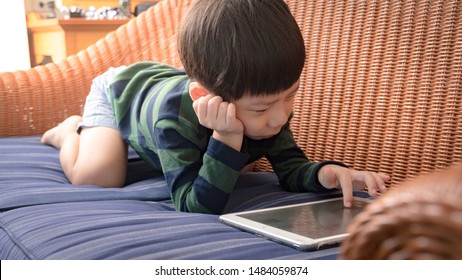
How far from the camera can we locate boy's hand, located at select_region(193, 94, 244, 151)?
92 cm

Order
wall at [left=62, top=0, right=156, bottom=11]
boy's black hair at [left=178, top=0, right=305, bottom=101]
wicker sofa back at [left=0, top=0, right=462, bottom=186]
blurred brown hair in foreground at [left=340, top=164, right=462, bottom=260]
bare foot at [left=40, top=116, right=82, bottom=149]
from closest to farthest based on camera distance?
blurred brown hair in foreground at [left=340, top=164, right=462, bottom=260]
boy's black hair at [left=178, top=0, right=305, bottom=101]
wicker sofa back at [left=0, top=0, right=462, bottom=186]
bare foot at [left=40, top=116, right=82, bottom=149]
wall at [left=62, top=0, right=156, bottom=11]

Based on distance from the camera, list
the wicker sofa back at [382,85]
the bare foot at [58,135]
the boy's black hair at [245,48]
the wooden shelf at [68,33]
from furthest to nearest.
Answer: the wooden shelf at [68,33] → the bare foot at [58,135] → the wicker sofa back at [382,85] → the boy's black hair at [245,48]

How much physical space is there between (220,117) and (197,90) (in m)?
0.09

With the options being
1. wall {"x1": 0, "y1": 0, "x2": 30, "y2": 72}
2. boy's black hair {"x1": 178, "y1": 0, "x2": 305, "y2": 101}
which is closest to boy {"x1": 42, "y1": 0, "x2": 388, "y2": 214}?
boy's black hair {"x1": 178, "y1": 0, "x2": 305, "y2": 101}

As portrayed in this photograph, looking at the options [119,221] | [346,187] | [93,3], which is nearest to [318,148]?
[346,187]

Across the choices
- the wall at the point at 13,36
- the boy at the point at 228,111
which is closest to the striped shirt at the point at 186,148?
the boy at the point at 228,111

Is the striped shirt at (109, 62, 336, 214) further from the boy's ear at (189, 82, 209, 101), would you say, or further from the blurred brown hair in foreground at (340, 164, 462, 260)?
the blurred brown hair in foreground at (340, 164, 462, 260)

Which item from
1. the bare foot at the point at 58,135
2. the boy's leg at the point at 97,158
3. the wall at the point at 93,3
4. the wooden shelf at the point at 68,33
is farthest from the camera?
the wall at the point at 93,3

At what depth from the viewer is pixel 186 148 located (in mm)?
1008

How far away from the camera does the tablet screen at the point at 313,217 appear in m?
0.82

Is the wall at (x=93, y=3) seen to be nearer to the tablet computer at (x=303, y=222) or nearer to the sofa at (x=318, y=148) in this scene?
the sofa at (x=318, y=148)

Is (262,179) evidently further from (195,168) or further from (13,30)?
(13,30)

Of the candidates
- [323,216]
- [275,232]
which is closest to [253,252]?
[275,232]

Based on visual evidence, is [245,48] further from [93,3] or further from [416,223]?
[93,3]
